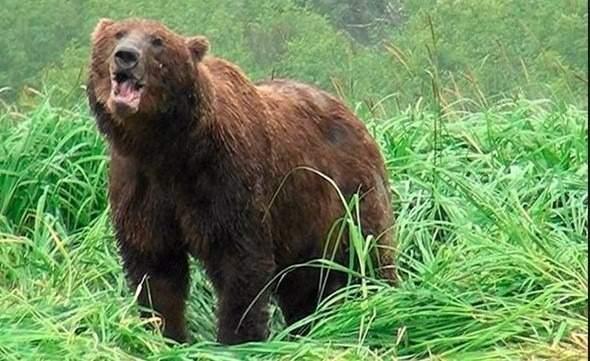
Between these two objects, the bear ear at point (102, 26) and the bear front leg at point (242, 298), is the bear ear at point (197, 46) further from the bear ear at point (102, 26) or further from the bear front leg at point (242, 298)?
the bear front leg at point (242, 298)

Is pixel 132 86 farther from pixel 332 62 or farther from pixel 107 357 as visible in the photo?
pixel 332 62

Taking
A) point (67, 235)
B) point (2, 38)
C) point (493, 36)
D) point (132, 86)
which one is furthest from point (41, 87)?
point (132, 86)

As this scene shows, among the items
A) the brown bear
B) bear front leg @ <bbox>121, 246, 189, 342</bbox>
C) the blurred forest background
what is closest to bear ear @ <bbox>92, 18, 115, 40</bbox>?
the brown bear

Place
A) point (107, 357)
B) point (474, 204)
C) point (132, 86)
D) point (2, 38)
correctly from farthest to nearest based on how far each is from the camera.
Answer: point (2, 38) < point (474, 204) < point (132, 86) < point (107, 357)

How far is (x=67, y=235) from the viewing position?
7082 millimetres

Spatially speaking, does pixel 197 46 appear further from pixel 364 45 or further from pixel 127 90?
pixel 364 45

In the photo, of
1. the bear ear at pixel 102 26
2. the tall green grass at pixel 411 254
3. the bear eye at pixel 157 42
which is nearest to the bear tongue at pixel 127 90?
the bear eye at pixel 157 42

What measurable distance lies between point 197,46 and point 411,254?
1558 millimetres

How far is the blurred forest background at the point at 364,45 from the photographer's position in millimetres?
8719

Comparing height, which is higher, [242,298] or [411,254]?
[242,298]

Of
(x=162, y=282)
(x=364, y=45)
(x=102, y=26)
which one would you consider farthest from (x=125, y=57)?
(x=364, y=45)

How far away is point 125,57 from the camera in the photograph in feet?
17.5

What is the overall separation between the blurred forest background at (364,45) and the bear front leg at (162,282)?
8.63 feet

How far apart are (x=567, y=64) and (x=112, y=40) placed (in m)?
3.73
